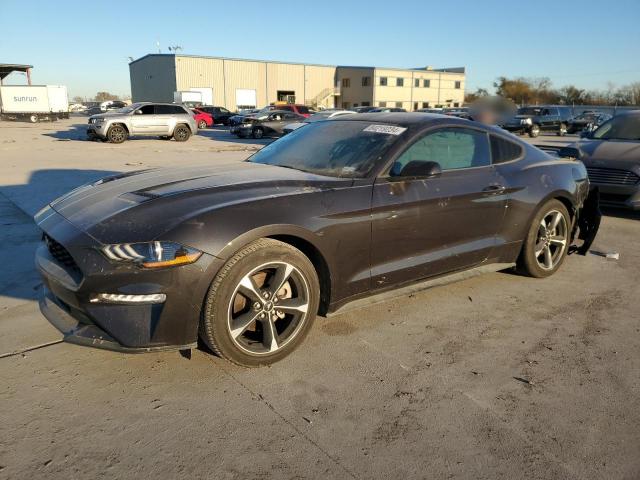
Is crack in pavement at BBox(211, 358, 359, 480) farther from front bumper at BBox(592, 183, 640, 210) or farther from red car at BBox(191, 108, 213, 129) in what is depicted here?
red car at BBox(191, 108, 213, 129)

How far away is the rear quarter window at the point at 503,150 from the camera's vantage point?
13.8 feet

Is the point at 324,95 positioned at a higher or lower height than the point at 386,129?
higher

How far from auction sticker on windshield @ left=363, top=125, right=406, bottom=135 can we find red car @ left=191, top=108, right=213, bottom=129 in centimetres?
3089

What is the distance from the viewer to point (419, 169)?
3.38m

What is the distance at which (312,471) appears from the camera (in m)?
2.14

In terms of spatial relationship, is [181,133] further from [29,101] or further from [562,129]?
[29,101]

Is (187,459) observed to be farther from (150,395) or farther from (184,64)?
(184,64)

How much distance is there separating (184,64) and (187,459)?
178ft

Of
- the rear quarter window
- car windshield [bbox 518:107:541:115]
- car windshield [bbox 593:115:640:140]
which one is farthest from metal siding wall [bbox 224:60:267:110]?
the rear quarter window

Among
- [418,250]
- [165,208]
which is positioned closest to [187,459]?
[165,208]

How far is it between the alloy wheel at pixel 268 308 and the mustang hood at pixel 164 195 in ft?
1.60

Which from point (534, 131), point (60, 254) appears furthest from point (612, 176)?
point (534, 131)

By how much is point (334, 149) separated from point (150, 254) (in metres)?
1.79

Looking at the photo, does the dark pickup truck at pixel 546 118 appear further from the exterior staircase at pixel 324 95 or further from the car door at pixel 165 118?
the exterior staircase at pixel 324 95
